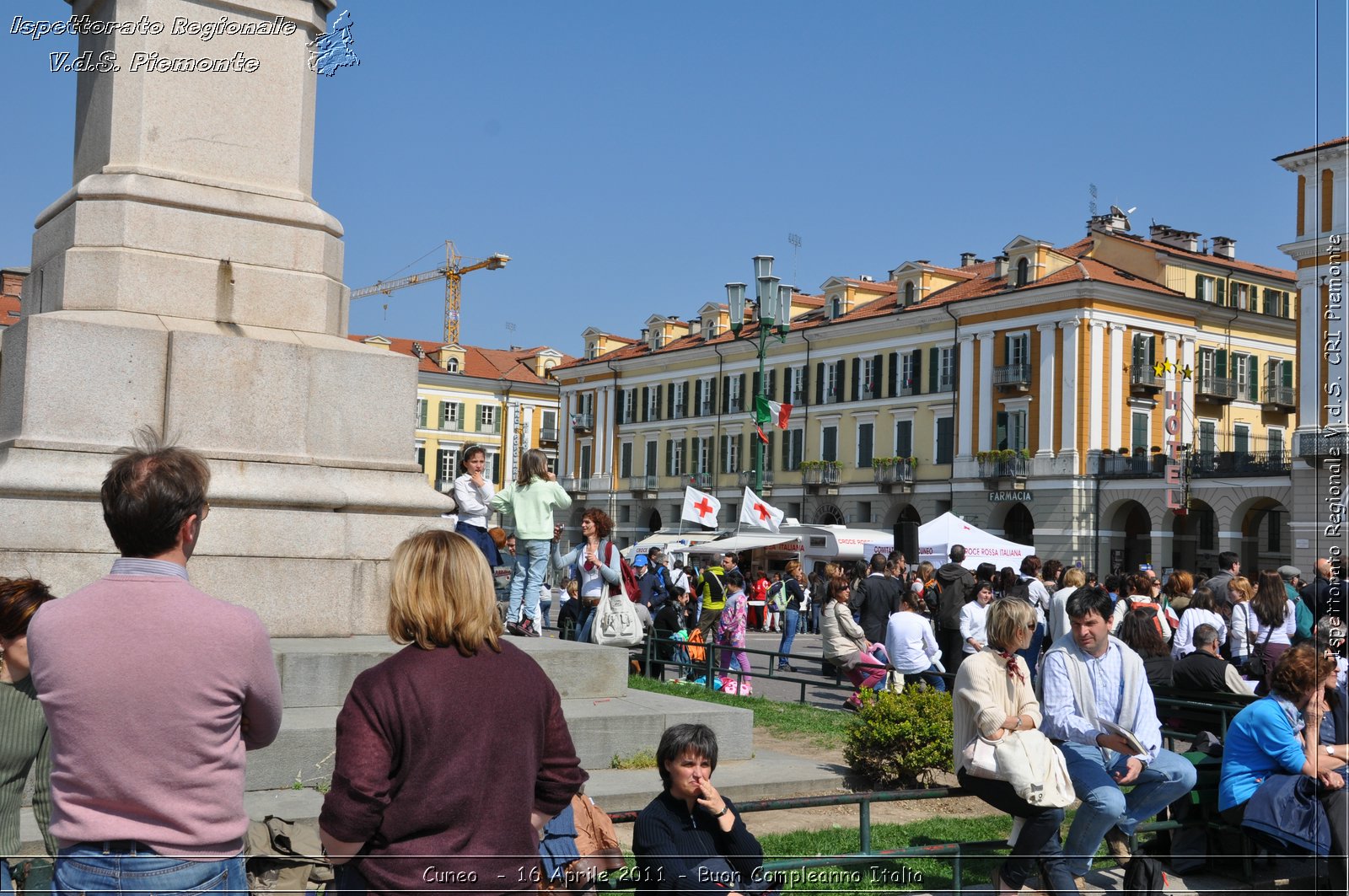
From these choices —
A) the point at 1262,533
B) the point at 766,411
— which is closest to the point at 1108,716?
the point at 766,411

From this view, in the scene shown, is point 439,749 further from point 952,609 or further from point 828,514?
point 828,514

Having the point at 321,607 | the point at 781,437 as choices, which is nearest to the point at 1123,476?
the point at 781,437

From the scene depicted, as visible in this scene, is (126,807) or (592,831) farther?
(592,831)

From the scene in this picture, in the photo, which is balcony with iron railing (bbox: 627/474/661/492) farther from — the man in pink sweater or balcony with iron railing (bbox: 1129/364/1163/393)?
the man in pink sweater

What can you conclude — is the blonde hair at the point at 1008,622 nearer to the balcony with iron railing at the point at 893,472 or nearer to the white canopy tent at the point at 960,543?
the white canopy tent at the point at 960,543

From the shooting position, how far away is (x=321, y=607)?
7004 millimetres

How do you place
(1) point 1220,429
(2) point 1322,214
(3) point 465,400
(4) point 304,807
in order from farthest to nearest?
1. (3) point 465,400
2. (1) point 1220,429
3. (2) point 1322,214
4. (4) point 304,807

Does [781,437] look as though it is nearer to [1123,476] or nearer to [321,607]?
[1123,476]

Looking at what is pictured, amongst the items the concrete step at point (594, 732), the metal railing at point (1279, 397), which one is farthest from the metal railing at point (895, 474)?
the concrete step at point (594, 732)

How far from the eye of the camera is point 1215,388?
5334cm

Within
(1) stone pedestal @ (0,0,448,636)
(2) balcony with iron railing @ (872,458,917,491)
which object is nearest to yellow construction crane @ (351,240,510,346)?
(2) balcony with iron railing @ (872,458,917,491)

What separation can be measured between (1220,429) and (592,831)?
183 feet

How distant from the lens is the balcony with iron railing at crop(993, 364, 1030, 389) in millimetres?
51469

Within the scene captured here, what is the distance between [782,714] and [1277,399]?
51.9 metres
